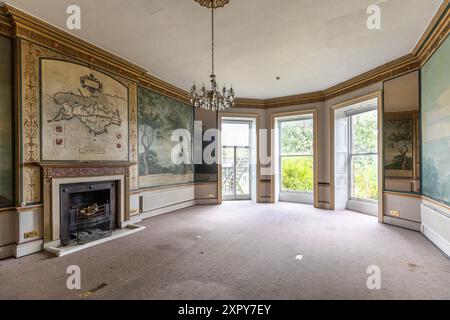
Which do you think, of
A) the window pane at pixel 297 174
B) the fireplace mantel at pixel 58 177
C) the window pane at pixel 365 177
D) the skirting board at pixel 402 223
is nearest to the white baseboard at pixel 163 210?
the fireplace mantel at pixel 58 177

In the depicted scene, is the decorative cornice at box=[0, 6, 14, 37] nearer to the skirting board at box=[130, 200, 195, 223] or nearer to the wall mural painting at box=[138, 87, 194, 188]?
the wall mural painting at box=[138, 87, 194, 188]

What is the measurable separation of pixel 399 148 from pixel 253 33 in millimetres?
3661

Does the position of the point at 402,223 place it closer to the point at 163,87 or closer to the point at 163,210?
the point at 163,210

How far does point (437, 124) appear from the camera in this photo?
3607 mm

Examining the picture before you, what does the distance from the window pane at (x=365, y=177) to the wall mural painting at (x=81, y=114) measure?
19.1ft

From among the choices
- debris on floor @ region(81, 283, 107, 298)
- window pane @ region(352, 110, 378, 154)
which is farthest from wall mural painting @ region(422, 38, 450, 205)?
debris on floor @ region(81, 283, 107, 298)

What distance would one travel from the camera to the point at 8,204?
127 inches

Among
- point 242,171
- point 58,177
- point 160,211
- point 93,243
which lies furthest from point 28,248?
point 242,171

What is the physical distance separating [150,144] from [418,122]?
553 cm

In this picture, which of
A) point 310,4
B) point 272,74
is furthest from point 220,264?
point 272,74

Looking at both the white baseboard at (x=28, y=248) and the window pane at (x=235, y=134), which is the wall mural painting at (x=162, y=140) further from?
the white baseboard at (x=28, y=248)

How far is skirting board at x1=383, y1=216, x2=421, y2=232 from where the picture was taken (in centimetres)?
441

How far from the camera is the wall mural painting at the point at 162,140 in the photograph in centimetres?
539

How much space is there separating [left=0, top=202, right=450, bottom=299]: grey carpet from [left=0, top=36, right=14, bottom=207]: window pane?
0.94 m
